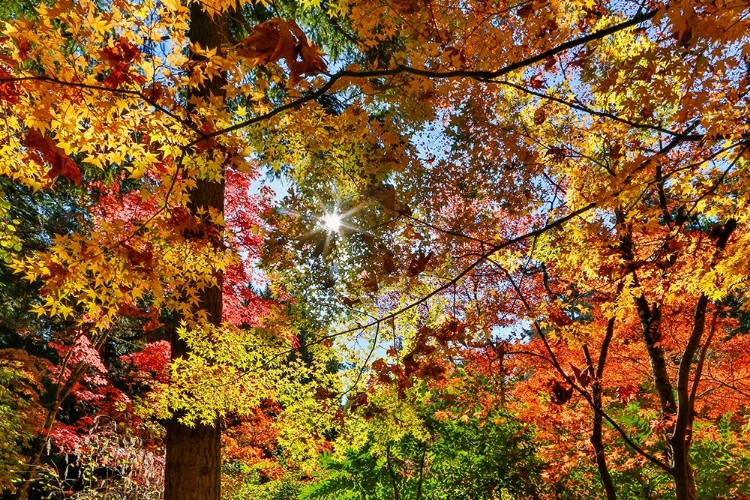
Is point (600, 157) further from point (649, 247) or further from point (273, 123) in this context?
point (273, 123)

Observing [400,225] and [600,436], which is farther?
[600,436]

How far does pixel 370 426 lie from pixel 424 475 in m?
1.54

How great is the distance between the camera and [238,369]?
367 centimetres

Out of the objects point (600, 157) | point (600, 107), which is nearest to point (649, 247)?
point (600, 157)

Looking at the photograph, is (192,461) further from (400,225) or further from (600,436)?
(600,436)

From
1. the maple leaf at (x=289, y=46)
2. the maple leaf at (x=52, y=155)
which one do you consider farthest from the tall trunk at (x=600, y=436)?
the maple leaf at (x=52, y=155)

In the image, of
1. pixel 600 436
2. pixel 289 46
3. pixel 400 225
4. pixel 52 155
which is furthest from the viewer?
pixel 600 436

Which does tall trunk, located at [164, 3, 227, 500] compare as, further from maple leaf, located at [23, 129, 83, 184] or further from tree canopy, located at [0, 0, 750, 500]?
maple leaf, located at [23, 129, 83, 184]

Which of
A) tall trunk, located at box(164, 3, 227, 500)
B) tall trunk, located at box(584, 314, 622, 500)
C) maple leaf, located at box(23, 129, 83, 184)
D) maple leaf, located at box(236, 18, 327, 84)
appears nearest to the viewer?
maple leaf, located at box(236, 18, 327, 84)

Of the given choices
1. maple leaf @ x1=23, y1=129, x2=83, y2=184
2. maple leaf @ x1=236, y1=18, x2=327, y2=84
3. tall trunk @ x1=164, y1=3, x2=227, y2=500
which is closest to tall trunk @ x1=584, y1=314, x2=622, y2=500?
tall trunk @ x1=164, y1=3, x2=227, y2=500

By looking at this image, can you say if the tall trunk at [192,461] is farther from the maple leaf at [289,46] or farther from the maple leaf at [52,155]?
the maple leaf at [289,46]

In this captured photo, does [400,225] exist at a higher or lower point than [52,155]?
higher

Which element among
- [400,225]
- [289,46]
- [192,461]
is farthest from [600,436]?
[289,46]

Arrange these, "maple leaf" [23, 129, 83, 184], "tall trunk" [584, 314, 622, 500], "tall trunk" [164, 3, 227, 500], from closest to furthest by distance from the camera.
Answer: "maple leaf" [23, 129, 83, 184], "tall trunk" [164, 3, 227, 500], "tall trunk" [584, 314, 622, 500]
